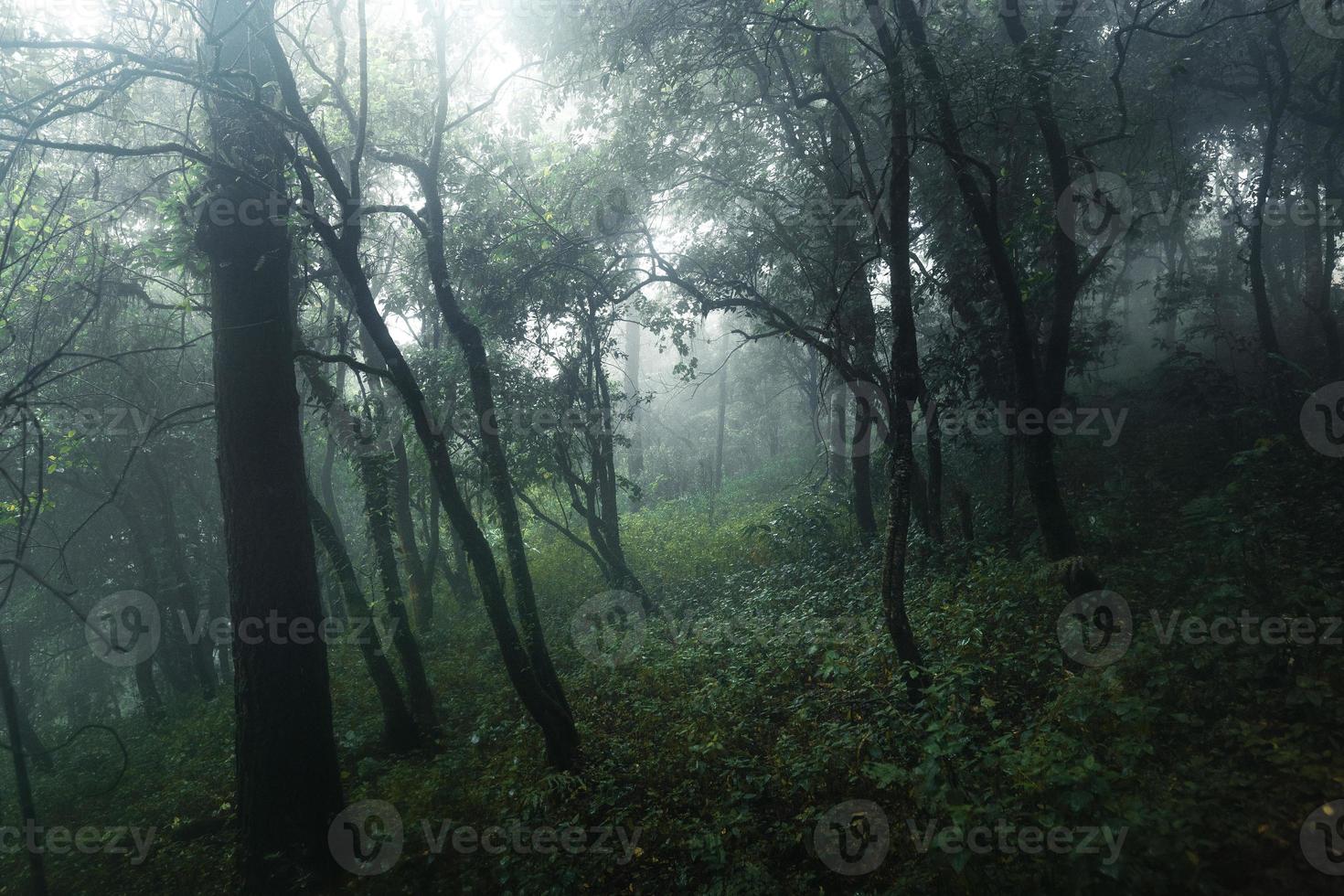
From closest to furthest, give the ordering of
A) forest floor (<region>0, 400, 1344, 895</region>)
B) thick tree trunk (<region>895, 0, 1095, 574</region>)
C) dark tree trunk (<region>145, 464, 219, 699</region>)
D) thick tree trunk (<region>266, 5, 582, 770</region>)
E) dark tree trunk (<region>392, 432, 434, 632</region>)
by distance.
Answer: forest floor (<region>0, 400, 1344, 895</region>) < thick tree trunk (<region>266, 5, 582, 770</region>) < thick tree trunk (<region>895, 0, 1095, 574</region>) < dark tree trunk (<region>392, 432, 434, 632</region>) < dark tree trunk (<region>145, 464, 219, 699</region>)

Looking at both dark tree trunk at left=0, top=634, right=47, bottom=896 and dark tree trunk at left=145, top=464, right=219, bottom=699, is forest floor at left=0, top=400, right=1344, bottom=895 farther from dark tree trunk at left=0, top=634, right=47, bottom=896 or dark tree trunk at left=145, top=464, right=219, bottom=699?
dark tree trunk at left=145, top=464, right=219, bottom=699

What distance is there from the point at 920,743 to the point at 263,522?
523 cm

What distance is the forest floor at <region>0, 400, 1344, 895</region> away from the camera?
A: 3885 mm

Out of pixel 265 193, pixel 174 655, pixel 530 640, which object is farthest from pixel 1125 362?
pixel 174 655

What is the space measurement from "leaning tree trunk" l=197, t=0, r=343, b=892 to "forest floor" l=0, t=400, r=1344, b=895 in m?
0.85

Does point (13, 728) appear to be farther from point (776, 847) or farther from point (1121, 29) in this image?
point (1121, 29)

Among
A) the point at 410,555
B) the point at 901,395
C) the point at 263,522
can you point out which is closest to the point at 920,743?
the point at 901,395

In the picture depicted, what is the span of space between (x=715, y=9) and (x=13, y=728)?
989cm

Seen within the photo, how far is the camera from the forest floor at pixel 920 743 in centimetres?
388

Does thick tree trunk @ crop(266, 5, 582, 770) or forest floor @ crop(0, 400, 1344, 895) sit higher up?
thick tree trunk @ crop(266, 5, 582, 770)

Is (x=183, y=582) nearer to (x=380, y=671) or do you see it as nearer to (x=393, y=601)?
(x=393, y=601)

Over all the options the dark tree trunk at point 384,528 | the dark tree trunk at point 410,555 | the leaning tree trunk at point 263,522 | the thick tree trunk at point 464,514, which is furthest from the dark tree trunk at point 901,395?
the dark tree trunk at point 410,555

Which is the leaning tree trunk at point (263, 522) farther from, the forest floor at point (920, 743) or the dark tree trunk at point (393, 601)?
the dark tree trunk at point (393, 601)

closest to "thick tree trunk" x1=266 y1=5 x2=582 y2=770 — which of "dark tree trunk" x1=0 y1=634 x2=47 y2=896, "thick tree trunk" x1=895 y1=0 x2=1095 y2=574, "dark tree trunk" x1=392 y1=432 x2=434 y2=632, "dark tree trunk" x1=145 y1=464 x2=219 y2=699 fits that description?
"dark tree trunk" x1=0 y1=634 x2=47 y2=896
